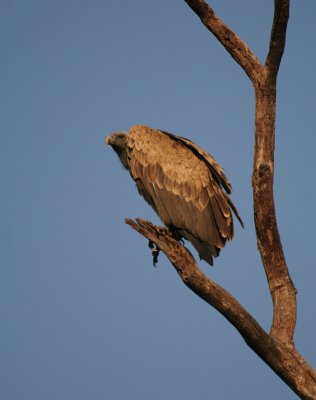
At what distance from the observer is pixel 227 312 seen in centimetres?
764

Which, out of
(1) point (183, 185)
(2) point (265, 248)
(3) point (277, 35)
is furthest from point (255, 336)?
(3) point (277, 35)

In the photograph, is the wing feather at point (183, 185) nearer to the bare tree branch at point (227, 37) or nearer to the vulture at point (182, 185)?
the vulture at point (182, 185)

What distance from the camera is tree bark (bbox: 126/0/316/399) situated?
7680mm

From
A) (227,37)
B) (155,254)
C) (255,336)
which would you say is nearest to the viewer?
(255,336)

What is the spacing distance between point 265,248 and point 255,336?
127 centimetres

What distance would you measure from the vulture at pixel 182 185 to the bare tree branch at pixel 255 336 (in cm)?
203

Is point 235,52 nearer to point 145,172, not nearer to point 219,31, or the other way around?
point 219,31

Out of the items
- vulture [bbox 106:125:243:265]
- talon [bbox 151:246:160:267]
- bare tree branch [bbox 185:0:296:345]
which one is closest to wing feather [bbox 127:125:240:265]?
vulture [bbox 106:125:243:265]

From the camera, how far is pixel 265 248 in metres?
8.45

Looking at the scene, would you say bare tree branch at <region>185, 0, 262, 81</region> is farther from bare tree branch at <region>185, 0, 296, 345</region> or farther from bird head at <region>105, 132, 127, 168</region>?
bird head at <region>105, 132, 127, 168</region>

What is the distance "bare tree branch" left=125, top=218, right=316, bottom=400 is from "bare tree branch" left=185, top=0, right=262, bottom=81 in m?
2.80

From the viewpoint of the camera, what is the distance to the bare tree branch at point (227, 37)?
879cm

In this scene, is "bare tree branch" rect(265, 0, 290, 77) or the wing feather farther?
the wing feather

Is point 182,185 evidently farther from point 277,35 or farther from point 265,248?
point 277,35
